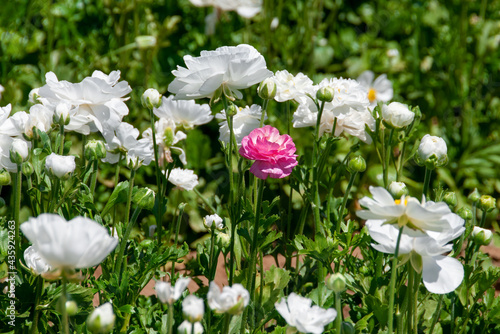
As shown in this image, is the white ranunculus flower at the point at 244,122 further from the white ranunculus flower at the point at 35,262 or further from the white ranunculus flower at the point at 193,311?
the white ranunculus flower at the point at 193,311

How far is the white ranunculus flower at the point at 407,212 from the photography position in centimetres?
69

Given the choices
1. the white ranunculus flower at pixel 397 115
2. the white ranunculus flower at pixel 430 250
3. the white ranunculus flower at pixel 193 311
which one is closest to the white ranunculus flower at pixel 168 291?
the white ranunculus flower at pixel 193 311

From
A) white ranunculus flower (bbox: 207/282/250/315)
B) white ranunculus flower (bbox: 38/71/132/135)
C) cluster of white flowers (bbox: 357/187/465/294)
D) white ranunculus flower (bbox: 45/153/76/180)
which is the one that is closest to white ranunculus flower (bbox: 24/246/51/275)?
white ranunculus flower (bbox: 45/153/76/180)

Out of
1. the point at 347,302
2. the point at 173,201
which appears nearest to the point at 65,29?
the point at 173,201

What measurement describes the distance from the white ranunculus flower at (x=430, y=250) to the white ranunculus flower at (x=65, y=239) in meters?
0.37

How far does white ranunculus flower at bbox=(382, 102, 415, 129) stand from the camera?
3.21ft

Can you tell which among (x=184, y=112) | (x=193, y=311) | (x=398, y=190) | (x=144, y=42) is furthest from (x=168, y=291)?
(x=144, y=42)

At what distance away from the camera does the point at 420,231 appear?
2.34 feet

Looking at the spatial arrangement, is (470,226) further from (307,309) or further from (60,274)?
(60,274)

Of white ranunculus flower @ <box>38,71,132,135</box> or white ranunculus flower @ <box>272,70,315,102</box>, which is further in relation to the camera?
white ranunculus flower @ <box>272,70,315,102</box>

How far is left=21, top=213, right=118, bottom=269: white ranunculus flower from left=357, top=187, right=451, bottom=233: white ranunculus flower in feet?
0.99

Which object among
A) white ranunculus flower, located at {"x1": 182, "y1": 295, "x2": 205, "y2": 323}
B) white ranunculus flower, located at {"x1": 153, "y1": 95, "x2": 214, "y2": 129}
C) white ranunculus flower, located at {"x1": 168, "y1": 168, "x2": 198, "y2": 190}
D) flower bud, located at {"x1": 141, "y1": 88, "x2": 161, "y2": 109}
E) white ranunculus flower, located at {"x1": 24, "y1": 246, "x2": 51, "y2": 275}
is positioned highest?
flower bud, located at {"x1": 141, "y1": 88, "x2": 161, "y2": 109}

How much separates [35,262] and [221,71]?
1.31 ft

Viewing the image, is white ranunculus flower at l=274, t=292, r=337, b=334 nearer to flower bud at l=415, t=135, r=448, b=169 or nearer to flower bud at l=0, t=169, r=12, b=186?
flower bud at l=415, t=135, r=448, b=169
